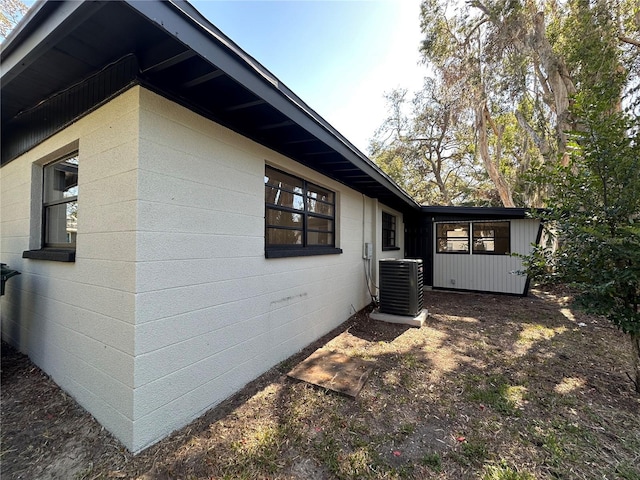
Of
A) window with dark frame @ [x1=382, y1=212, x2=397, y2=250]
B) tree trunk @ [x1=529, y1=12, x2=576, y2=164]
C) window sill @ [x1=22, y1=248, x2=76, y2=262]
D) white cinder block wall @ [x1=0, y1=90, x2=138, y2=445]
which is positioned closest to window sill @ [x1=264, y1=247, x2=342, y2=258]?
white cinder block wall @ [x1=0, y1=90, x2=138, y2=445]

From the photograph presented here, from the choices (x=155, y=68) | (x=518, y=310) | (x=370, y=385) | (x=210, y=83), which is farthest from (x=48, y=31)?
(x=518, y=310)

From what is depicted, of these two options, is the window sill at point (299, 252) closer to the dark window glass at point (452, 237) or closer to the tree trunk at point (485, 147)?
the dark window glass at point (452, 237)

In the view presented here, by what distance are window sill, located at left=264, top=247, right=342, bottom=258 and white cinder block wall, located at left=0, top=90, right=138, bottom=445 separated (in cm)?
140

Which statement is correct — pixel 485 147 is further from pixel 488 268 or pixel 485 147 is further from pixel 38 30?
pixel 38 30

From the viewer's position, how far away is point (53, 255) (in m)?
2.58

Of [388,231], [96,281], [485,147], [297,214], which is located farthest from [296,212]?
[485,147]

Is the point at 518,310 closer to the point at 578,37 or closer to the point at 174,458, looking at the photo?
the point at 174,458

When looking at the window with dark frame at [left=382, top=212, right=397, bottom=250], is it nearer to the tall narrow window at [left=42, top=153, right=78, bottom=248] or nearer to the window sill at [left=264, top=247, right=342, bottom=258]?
the window sill at [left=264, top=247, right=342, bottom=258]

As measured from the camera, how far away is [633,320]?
249 cm

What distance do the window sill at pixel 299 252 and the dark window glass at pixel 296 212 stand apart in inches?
4.9

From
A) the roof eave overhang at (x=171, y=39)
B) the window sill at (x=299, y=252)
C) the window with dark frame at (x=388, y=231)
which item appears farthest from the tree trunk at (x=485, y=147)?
the roof eave overhang at (x=171, y=39)

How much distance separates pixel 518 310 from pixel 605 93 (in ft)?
16.2

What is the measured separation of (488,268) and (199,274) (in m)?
8.48

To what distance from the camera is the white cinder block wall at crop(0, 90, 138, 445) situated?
6.28 feet
